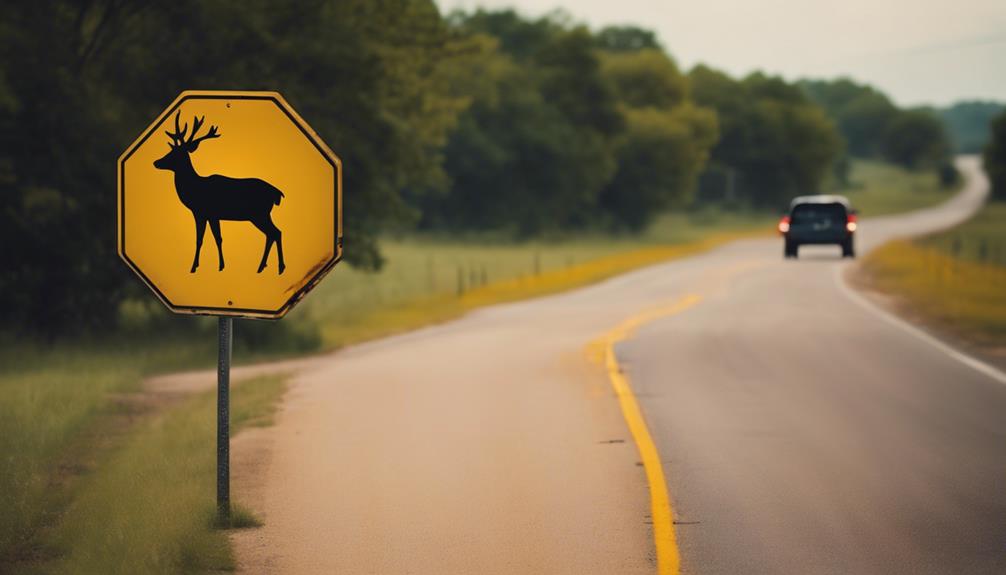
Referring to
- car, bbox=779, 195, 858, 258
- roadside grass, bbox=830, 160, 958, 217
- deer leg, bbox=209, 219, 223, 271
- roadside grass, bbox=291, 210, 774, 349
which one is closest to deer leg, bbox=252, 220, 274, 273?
deer leg, bbox=209, 219, 223, 271

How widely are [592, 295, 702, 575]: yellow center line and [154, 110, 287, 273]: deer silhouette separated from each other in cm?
273

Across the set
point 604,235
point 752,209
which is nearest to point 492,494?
point 604,235

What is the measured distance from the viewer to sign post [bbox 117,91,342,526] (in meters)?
7.52

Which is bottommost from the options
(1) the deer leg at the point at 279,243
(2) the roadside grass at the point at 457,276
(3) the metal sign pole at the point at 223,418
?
(2) the roadside grass at the point at 457,276

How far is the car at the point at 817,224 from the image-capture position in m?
25.4

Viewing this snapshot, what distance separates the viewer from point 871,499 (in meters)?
9.16

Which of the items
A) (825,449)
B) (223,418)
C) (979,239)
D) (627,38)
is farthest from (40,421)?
(627,38)

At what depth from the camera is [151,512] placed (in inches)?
329

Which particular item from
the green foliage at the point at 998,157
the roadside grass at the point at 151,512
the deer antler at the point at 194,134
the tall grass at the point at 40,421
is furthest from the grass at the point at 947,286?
the green foliage at the point at 998,157

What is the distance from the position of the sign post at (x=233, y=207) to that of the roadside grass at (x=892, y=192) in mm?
97447

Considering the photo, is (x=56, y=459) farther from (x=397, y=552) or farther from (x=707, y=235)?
(x=707, y=235)

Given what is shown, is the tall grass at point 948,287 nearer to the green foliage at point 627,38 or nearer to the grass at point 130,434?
the grass at point 130,434

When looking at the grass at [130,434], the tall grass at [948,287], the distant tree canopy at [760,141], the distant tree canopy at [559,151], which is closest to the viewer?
the grass at [130,434]

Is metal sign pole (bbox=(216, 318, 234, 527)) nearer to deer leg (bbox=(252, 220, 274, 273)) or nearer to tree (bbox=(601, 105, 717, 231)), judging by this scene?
deer leg (bbox=(252, 220, 274, 273))
